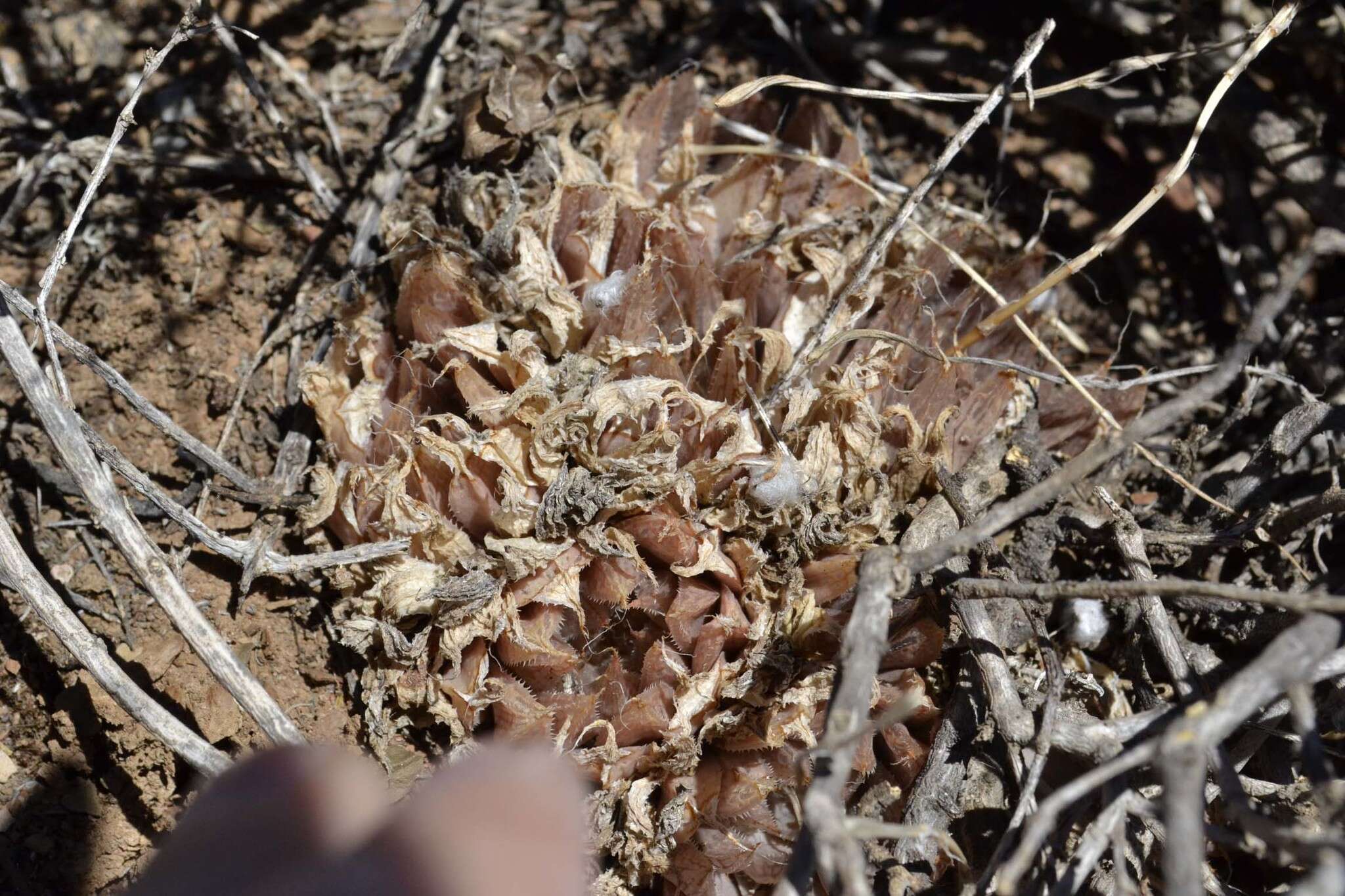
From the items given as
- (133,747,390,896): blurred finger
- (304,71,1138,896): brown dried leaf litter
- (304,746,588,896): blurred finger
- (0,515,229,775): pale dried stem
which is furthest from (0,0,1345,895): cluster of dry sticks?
(133,747,390,896): blurred finger

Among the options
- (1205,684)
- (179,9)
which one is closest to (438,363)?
(179,9)

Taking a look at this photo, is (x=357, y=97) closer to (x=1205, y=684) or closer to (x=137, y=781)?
(x=137, y=781)

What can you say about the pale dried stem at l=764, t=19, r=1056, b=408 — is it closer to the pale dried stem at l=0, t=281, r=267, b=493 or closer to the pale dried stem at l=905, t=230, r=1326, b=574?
the pale dried stem at l=905, t=230, r=1326, b=574

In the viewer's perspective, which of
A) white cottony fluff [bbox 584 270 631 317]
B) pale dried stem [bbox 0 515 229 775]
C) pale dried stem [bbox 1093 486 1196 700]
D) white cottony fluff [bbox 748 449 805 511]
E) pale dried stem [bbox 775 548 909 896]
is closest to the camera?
pale dried stem [bbox 775 548 909 896]

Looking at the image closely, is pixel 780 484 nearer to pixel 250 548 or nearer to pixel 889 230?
pixel 889 230

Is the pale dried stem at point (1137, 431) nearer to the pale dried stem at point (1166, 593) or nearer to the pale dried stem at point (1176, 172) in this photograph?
the pale dried stem at point (1166, 593)

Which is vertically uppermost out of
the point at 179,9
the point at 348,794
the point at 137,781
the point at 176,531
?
the point at 179,9
